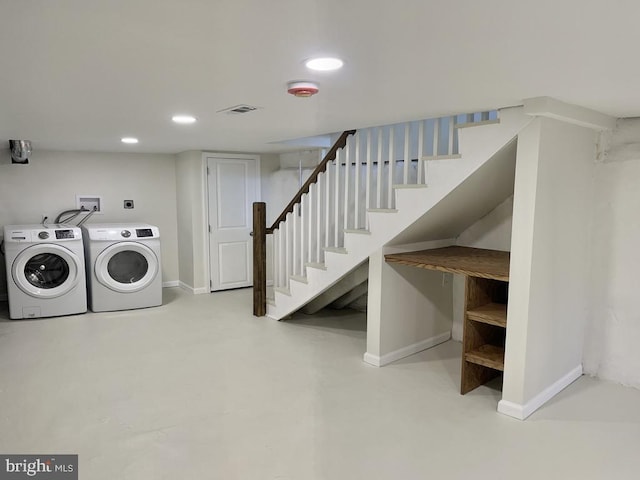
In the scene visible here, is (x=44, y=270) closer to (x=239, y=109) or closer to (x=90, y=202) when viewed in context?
(x=90, y=202)

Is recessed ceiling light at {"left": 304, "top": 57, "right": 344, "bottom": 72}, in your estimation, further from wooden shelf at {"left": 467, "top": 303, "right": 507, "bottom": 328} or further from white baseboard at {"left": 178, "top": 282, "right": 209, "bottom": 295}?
white baseboard at {"left": 178, "top": 282, "right": 209, "bottom": 295}

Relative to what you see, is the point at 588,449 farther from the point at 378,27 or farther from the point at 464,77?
the point at 378,27

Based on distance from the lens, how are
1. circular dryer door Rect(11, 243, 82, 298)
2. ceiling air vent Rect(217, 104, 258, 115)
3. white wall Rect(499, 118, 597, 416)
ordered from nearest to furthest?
1. white wall Rect(499, 118, 597, 416)
2. ceiling air vent Rect(217, 104, 258, 115)
3. circular dryer door Rect(11, 243, 82, 298)

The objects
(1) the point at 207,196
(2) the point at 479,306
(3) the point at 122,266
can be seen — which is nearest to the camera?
(2) the point at 479,306

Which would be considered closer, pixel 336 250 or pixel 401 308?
pixel 401 308

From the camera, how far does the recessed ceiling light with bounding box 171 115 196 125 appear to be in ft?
10.5

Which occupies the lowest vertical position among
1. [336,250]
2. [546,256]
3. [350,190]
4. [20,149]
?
[336,250]

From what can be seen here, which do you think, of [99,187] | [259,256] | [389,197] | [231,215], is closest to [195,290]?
[231,215]

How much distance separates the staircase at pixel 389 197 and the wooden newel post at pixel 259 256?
0.12 meters

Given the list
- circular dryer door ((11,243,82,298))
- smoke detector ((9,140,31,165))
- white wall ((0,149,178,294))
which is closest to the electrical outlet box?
white wall ((0,149,178,294))

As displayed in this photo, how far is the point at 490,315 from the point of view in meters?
3.09

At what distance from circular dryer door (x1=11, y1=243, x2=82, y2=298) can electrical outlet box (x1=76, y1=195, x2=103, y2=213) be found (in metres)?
0.94

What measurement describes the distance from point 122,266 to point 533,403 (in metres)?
4.56

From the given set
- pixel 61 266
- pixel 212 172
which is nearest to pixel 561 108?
pixel 212 172
